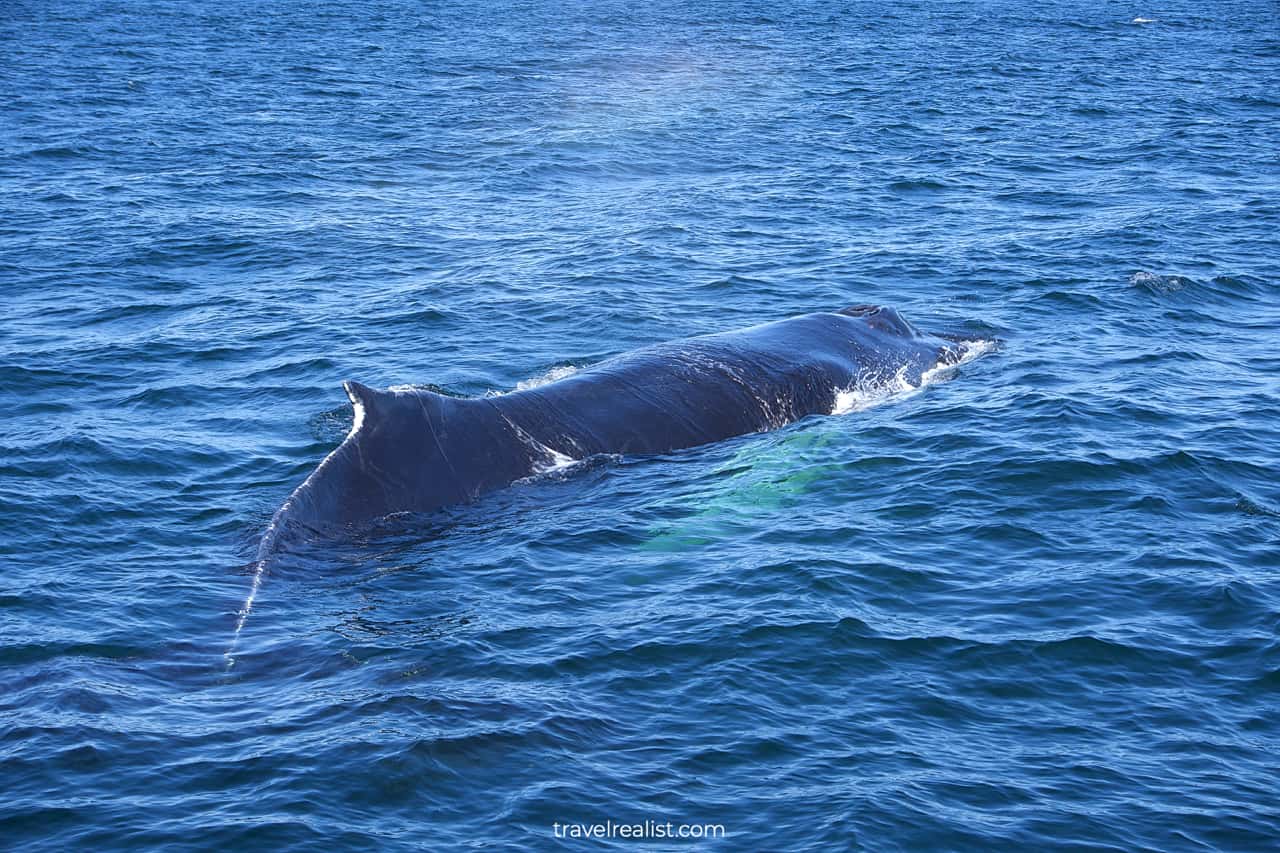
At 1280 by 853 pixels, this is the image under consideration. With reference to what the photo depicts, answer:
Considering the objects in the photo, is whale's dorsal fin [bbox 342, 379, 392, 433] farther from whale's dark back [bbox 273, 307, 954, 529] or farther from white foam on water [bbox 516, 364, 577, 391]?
white foam on water [bbox 516, 364, 577, 391]

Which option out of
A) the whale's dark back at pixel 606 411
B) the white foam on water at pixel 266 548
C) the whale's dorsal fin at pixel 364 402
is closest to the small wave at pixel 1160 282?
the whale's dark back at pixel 606 411

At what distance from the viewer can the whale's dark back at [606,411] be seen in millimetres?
15609

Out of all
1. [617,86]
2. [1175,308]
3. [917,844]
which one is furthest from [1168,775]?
[617,86]

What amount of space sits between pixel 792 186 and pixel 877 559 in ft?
70.9

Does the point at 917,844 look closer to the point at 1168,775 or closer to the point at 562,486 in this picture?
the point at 1168,775

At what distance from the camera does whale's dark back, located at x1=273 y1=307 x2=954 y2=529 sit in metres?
15.6

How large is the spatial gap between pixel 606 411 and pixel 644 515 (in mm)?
1949

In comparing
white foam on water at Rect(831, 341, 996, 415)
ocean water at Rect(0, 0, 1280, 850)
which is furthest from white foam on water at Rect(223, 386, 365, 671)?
white foam on water at Rect(831, 341, 996, 415)

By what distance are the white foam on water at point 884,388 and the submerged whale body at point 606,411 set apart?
0.08m

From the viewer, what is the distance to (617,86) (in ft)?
173

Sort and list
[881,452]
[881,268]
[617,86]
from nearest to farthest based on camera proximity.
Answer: [881,452], [881,268], [617,86]

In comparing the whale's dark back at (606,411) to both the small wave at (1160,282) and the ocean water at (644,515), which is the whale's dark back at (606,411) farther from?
the small wave at (1160,282)

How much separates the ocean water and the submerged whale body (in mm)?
406

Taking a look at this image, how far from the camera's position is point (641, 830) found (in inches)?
432
